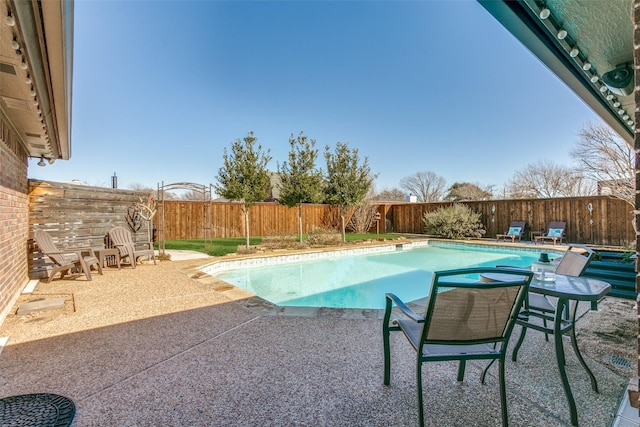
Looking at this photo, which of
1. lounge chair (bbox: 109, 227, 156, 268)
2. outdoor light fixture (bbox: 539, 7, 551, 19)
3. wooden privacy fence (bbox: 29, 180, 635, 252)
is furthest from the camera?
lounge chair (bbox: 109, 227, 156, 268)

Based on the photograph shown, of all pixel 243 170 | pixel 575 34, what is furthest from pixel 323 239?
pixel 575 34

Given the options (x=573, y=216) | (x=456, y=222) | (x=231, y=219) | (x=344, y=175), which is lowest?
(x=456, y=222)

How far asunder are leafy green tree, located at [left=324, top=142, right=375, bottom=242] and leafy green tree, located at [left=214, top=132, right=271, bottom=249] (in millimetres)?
3264

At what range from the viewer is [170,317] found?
350 centimetres

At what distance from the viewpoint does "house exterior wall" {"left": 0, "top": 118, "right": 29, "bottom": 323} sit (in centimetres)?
348

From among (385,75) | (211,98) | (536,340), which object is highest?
(385,75)

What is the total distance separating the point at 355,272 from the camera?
801cm

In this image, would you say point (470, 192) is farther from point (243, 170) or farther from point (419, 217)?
point (243, 170)

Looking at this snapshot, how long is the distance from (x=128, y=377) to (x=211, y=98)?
37.9 ft


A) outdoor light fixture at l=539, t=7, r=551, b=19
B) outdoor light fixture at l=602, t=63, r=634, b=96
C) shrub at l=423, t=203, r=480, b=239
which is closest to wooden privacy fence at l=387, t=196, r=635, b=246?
shrub at l=423, t=203, r=480, b=239

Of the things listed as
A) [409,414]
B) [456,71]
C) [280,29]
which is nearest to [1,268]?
[409,414]

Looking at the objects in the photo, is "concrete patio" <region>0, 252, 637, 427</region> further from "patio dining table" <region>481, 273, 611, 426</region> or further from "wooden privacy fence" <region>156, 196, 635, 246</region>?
"wooden privacy fence" <region>156, 196, 635, 246</region>

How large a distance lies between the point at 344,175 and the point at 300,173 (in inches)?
81.0

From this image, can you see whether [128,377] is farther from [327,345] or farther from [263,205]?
[263,205]
